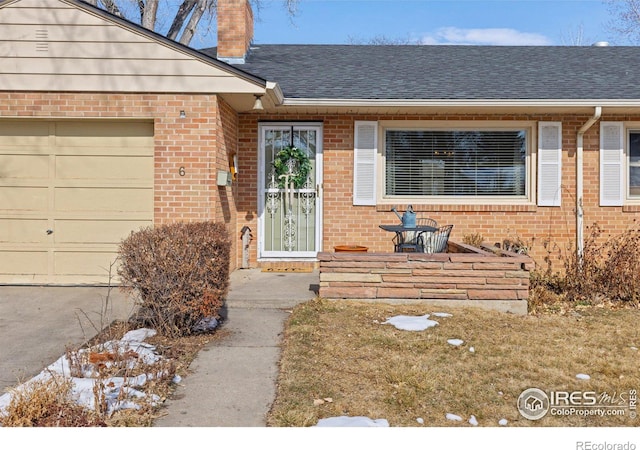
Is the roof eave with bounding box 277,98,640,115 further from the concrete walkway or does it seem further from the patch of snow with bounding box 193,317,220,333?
the patch of snow with bounding box 193,317,220,333

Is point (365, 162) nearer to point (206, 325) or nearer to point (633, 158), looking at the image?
point (206, 325)

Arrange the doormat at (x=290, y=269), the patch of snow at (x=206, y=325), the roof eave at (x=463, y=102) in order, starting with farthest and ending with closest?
the doormat at (x=290, y=269)
the roof eave at (x=463, y=102)
the patch of snow at (x=206, y=325)

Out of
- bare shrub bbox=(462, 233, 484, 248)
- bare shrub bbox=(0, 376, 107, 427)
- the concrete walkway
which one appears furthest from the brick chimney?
bare shrub bbox=(0, 376, 107, 427)

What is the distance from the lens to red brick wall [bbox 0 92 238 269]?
679cm

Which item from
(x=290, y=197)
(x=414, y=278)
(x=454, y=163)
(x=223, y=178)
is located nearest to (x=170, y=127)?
(x=223, y=178)

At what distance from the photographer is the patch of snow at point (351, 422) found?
118 inches

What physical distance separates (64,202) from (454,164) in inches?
237

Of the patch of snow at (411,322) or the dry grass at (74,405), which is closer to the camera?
the dry grass at (74,405)

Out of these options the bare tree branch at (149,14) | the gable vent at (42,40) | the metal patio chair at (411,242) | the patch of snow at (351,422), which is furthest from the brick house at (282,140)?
the bare tree branch at (149,14)

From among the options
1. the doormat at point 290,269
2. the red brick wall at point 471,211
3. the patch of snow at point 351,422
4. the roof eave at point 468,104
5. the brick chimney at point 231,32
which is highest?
the brick chimney at point 231,32

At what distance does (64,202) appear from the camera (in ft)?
23.1

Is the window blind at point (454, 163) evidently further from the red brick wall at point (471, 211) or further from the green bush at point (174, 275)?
the green bush at point (174, 275)

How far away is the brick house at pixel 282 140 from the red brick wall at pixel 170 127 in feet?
0.06

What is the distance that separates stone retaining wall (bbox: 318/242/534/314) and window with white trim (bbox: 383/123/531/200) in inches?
113
